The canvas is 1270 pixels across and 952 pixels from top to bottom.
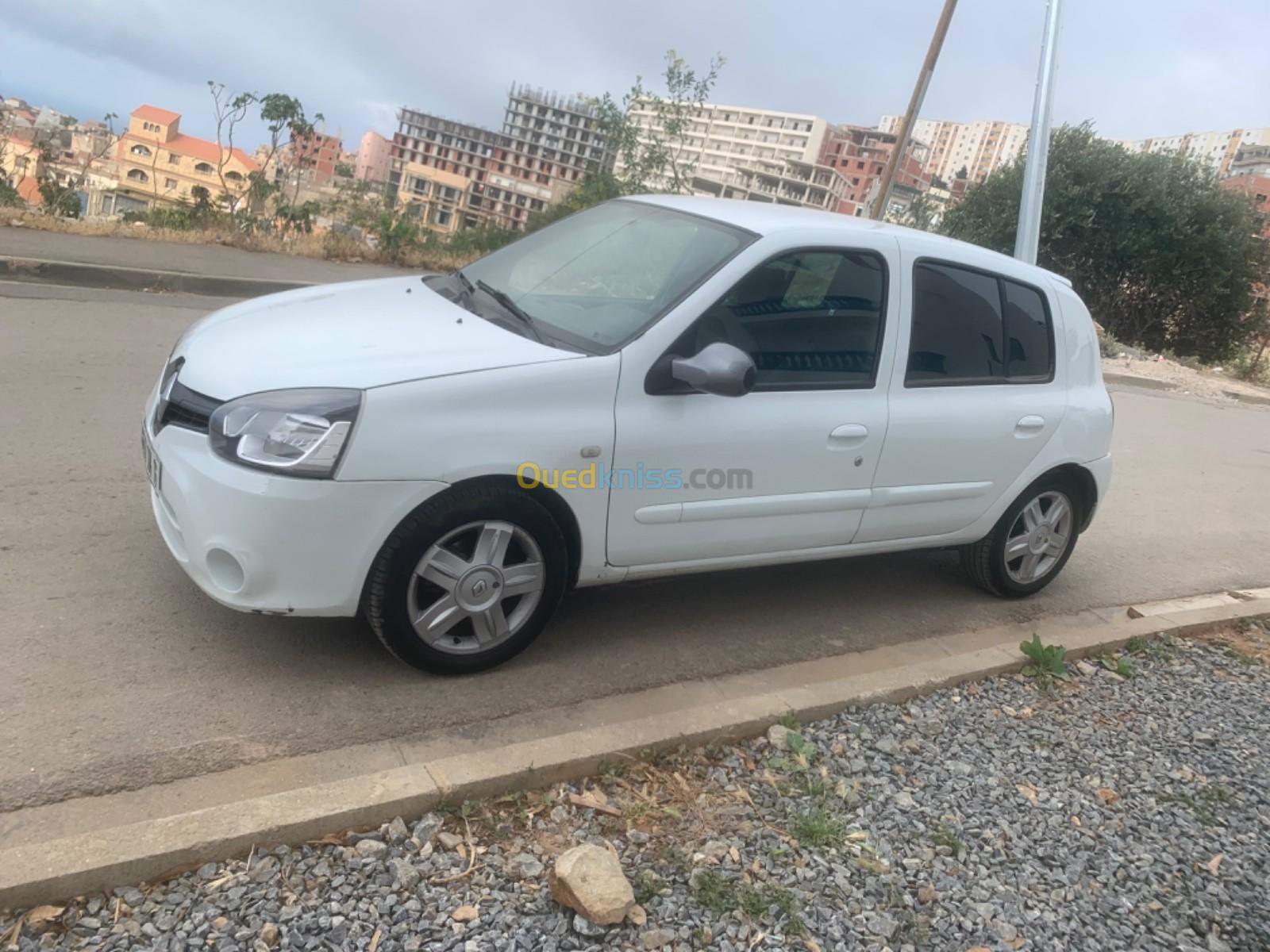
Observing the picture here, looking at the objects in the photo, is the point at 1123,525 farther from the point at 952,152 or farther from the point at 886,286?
the point at 952,152

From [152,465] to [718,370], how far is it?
1969 mm

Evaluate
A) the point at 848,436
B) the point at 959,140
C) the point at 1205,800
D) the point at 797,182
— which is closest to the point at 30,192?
the point at 848,436

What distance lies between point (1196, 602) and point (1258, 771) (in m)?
2.16

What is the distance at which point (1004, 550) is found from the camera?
4.89 m

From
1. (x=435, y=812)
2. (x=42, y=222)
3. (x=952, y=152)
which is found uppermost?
(x=952, y=152)

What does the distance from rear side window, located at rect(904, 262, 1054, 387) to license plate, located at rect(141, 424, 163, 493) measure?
286 centimetres

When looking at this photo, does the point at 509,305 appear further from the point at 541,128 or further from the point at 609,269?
the point at 541,128

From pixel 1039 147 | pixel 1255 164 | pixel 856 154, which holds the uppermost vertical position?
pixel 1255 164

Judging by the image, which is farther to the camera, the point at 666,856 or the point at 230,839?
the point at 666,856

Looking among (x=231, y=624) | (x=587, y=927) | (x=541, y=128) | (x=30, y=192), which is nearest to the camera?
(x=587, y=927)

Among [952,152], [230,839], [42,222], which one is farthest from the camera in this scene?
[952,152]

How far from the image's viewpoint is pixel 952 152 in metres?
162

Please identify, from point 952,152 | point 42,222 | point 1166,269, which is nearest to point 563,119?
point 952,152

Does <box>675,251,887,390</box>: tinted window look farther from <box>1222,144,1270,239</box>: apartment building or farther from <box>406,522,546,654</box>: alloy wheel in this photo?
<box>1222,144,1270,239</box>: apartment building
